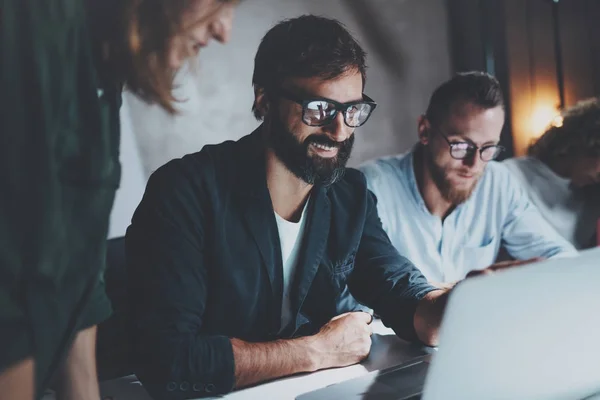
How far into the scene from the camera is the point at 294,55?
134 cm

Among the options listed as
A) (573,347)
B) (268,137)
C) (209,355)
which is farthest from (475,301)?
(268,137)

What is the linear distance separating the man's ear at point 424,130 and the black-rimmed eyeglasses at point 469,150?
1.5 inches

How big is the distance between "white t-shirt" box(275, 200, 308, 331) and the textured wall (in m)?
0.25

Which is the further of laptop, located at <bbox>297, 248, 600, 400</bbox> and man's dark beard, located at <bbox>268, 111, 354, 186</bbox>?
man's dark beard, located at <bbox>268, 111, 354, 186</bbox>

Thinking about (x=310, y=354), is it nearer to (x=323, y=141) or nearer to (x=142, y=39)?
(x=323, y=141)

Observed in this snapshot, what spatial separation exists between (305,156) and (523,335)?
66 cm

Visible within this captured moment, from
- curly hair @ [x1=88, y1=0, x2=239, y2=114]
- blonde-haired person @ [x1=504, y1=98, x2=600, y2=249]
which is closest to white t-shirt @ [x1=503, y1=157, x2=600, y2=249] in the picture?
blonde-haired person @ [x1=504, y1=98, x2=600, y2=249]

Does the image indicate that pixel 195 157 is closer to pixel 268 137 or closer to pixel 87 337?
pixel 268 137

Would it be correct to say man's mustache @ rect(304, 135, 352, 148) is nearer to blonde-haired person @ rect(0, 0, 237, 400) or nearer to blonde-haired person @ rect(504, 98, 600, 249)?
blonde-haired person @ rect(0, 0, 237, 400)

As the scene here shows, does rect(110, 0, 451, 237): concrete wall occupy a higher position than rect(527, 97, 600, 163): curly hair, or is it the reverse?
rect(110, 0, 451, 237): concrete wall

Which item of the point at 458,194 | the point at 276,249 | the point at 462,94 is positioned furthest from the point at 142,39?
the point at 458,194

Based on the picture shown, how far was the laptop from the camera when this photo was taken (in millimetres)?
896

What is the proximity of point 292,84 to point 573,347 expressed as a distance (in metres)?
0.81

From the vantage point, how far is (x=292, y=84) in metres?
1.34
